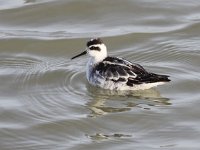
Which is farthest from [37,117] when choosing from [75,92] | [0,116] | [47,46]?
[47,46]

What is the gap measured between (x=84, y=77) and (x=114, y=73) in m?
0.80

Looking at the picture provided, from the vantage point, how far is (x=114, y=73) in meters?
13.5

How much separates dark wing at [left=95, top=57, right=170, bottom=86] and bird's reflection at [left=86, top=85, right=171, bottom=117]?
0.23 m

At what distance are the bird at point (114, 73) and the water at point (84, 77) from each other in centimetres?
17

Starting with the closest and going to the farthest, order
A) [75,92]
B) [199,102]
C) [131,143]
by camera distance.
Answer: [131,143] → [199,102] → [75,92]

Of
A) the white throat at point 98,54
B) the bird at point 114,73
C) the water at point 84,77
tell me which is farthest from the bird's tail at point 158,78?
the white throat at point 98,54

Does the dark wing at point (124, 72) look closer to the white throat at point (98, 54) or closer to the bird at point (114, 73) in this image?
the bird at point (114, 73)

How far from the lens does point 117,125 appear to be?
1159 centimetres

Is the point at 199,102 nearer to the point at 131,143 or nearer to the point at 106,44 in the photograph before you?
the point at 131,143

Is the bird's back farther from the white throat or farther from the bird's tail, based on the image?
the white throat

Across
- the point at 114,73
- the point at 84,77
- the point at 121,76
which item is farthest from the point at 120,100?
Result: the point at 84,77

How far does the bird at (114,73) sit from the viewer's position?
1309cm

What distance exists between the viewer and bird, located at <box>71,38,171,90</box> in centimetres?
1309

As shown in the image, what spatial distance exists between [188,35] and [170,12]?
1390 mm
